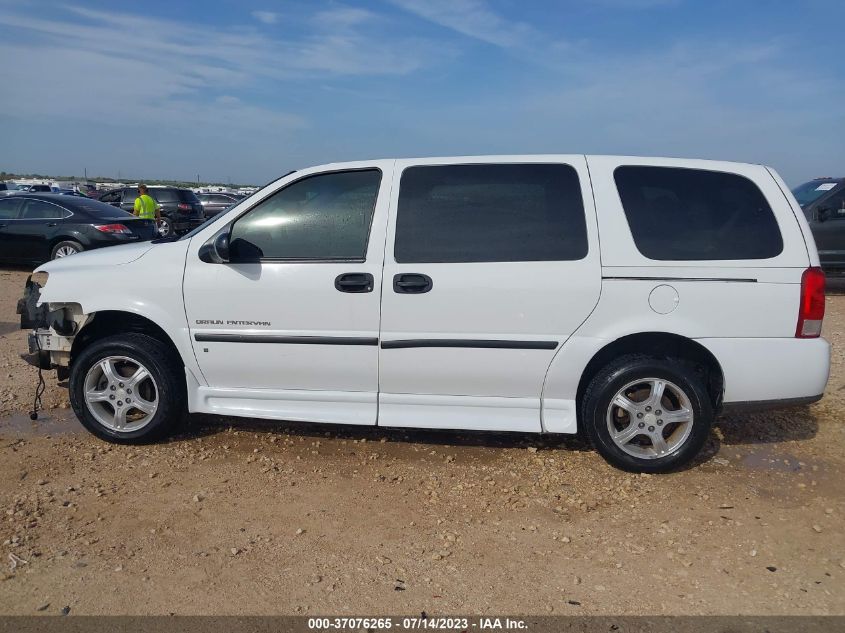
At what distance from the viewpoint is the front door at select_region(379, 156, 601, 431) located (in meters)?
A: 4.03

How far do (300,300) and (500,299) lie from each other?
119cm

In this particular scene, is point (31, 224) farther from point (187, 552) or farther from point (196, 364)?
point (187, 552)

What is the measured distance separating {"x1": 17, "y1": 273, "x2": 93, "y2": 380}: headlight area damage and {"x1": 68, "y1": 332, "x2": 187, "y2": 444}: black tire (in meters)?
0.17

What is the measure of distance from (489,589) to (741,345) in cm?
209

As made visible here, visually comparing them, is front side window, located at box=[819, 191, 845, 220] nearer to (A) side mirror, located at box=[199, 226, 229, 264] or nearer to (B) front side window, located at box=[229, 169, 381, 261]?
(B) front side window, located at box=[229, 169, 381, 261]

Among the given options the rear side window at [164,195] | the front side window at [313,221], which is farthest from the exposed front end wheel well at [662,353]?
the rear side window at [164,195]

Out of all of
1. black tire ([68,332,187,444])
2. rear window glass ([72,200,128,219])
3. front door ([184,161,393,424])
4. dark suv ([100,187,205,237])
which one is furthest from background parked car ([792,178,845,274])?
dark suv ([100,187,205,237])

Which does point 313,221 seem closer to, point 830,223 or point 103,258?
point 103,258

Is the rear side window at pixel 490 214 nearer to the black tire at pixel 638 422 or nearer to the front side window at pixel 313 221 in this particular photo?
the front side window at pixel 313 221

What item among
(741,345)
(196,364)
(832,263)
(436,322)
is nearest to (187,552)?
(196,364)

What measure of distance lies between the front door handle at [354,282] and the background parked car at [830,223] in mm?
9230

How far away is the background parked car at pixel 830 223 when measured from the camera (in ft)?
35.6

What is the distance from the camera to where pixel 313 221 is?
429cm

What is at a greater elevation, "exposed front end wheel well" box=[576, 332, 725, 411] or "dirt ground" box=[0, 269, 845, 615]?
"exposed front end wheel well" box=[576, 332, 725, 411]
